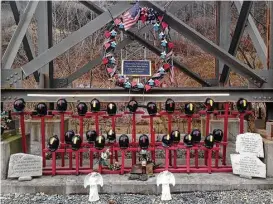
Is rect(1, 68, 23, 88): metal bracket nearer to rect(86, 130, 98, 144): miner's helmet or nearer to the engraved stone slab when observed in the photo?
rect(86, 130, 98, 144): miner's helmet

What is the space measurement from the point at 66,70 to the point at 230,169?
14.8 m

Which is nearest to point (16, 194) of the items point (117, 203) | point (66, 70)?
point (117, 203)

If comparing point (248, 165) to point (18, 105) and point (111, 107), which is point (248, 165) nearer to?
point (111, 107)

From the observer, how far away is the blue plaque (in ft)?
22.9

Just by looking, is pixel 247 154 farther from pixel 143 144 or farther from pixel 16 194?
pixel 16 194

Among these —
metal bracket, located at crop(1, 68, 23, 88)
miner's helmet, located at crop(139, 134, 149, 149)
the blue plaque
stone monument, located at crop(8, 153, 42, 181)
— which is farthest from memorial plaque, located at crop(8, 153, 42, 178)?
the blue plaque

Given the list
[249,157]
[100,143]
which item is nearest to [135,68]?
[100,143]

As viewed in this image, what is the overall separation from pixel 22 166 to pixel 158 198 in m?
2.45

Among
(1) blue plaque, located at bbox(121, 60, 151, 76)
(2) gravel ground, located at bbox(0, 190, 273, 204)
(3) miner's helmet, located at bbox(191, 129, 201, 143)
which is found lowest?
(2) gravel ground, located at bbox(0, 190, 273, 204)

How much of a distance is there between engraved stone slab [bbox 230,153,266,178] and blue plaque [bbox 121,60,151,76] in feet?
7.94

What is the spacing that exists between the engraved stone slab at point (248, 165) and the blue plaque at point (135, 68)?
2421 mm

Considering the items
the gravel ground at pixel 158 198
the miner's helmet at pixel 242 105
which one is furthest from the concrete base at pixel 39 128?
the miner's helmet at pixel 242 105

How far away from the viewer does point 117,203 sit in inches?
205

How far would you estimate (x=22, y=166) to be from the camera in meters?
5.99
